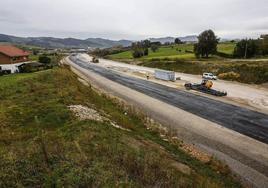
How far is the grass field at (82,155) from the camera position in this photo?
12461mm

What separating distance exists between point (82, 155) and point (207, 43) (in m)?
88.2

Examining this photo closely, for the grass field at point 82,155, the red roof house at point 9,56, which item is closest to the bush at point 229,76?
the grass field at point 82,155

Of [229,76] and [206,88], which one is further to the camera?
[229,76]

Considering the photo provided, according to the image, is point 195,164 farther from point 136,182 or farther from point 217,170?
point 136,182

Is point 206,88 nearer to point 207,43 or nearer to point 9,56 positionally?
point 9,56

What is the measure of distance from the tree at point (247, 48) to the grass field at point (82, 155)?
75448 millimetres

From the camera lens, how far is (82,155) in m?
14.9

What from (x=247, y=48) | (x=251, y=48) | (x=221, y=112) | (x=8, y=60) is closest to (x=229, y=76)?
(x=247, y=48)

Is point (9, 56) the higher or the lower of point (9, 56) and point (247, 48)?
the lower

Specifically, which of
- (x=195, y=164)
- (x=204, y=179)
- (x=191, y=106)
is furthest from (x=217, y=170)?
(x=191, y=106)

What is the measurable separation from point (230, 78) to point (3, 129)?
54678mm

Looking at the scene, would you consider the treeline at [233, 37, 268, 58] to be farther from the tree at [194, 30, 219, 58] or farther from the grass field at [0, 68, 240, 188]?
the grass field at [0, 68, 240, 188]

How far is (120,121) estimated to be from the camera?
2592cm

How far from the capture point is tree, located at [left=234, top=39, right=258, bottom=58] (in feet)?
304
